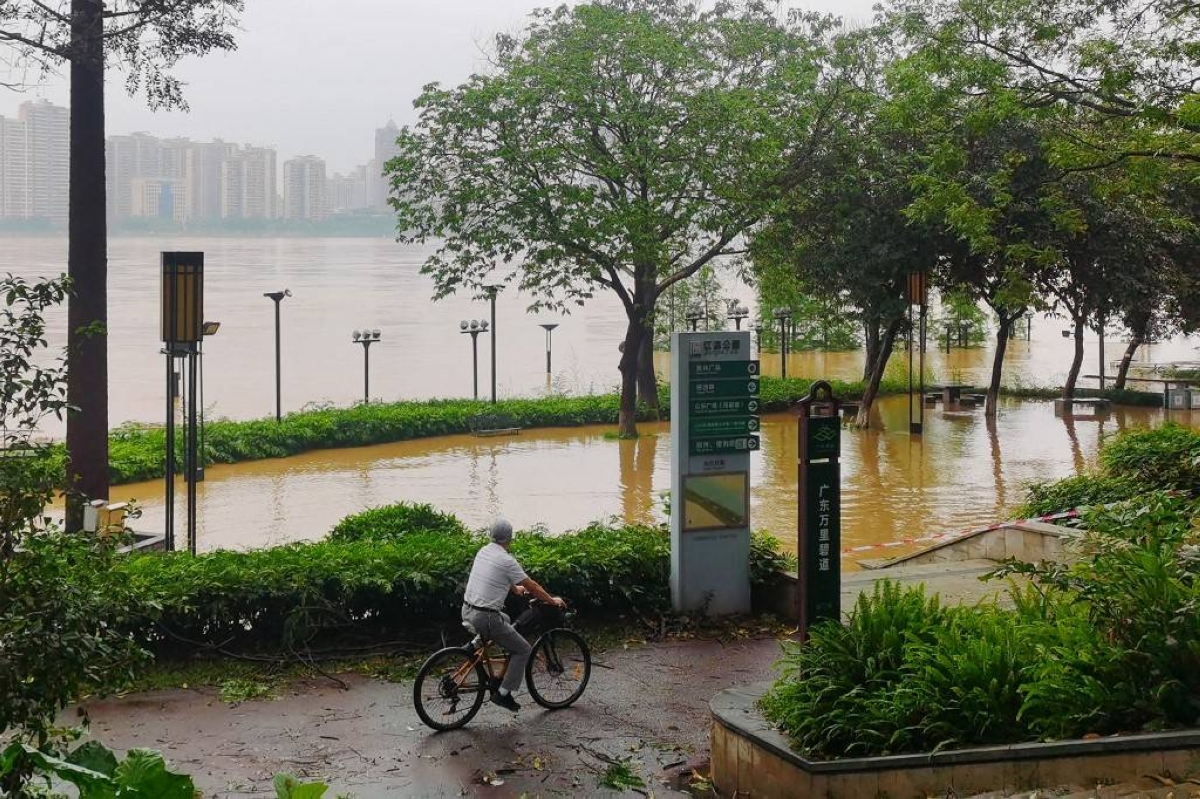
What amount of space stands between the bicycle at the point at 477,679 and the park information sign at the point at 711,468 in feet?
6.80

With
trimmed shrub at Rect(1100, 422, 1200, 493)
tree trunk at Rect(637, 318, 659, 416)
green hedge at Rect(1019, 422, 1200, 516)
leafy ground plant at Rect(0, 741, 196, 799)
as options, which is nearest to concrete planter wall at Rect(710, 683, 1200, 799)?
leafy ground plant at Rect(0, 741, 196, 799)

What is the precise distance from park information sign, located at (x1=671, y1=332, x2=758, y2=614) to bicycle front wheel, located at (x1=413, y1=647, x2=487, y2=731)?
9.92ft

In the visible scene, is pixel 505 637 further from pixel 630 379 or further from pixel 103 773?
pixel 630 379

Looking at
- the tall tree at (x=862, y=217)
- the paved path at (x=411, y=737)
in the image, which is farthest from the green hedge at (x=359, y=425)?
the paved path at (x=411, y=737)

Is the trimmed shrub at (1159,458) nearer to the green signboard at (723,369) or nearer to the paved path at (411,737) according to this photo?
the green signboard at (723,369)

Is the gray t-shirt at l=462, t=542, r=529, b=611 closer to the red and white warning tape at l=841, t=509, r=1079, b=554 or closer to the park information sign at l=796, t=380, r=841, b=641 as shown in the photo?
the park information sign at l=796, t=380, r=841, b=641

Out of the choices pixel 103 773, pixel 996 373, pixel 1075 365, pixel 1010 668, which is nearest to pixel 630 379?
pixel 996 373

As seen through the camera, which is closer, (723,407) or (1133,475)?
(723,407)

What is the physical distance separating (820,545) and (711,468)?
3.23 meters

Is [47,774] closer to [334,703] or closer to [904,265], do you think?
[334,703]

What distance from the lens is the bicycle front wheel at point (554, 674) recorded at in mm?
9039

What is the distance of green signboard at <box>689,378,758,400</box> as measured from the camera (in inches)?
453

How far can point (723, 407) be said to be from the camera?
38.0ft

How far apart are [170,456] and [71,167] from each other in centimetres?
403
